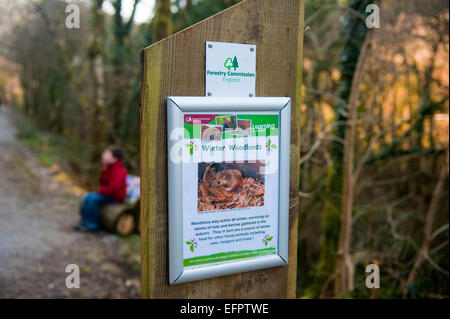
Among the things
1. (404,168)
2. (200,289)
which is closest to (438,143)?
(404,168)

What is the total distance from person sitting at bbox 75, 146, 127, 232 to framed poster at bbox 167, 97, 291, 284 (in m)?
4.69

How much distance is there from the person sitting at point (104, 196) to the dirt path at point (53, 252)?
Result: 221mm

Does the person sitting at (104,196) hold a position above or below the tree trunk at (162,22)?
below

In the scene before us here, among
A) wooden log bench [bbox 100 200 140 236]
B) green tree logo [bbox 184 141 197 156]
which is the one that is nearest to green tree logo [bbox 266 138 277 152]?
green tree logo [bbox 184 141 197 156]

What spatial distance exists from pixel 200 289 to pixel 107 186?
496cm

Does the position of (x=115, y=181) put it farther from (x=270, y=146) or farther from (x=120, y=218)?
(x=270, y=146)

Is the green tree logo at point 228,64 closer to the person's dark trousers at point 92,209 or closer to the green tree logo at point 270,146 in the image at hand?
the green tree logo at point 270,146

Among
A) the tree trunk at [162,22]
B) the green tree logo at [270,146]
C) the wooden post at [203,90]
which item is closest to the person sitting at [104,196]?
the tree trunk at [162,22]

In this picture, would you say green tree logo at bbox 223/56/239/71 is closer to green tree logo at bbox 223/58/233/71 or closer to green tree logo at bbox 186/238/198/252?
green tree logo at bbox 223/58/233/71

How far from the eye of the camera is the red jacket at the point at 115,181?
22.6ft

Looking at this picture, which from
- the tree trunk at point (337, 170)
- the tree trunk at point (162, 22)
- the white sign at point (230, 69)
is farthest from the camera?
the tree trunk at point (162, 22)

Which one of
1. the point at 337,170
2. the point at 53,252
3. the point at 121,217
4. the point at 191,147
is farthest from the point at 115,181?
the point at 191,147

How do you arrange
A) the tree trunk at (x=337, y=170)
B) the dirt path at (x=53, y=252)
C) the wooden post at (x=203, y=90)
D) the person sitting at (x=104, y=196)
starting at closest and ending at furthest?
the wooden post at (x=203, y=90) < the dirt path at (x=53, y=252) < the tree trunk at (x=337, y=170) < the person sitting at (x=104, y=196)

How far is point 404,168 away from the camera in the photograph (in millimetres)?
9039
